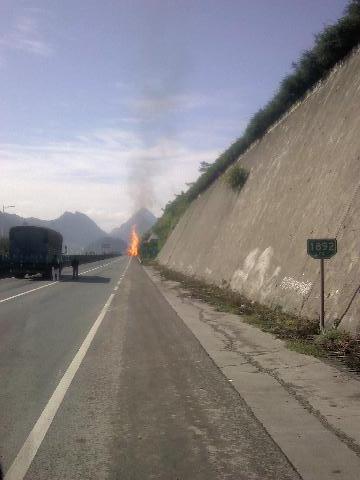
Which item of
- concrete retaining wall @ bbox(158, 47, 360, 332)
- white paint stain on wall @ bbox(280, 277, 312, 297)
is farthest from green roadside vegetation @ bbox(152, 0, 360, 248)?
white paint stain on wall @ bbox(280, 277, 312, 297)

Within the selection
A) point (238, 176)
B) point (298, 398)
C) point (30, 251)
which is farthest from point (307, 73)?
point (30, 251)

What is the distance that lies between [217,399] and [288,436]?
1.37 metres

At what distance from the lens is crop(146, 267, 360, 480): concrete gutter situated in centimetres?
435

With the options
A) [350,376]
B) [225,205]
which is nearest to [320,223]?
[350,376]

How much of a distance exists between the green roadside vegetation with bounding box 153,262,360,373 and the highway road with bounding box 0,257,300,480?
2.02 meters

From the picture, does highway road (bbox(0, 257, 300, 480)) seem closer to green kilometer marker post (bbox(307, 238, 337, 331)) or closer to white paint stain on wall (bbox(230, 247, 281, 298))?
green kilometer marker post (bbox(307, 238, 337, 331))

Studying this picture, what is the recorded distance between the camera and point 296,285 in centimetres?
1266

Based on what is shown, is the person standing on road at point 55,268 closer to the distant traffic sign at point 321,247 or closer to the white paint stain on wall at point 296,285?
the white paint stain on wall at point 296,285

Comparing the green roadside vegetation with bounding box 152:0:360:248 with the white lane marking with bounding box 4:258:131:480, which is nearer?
the white lane marking with bounding box 4:258:131:480

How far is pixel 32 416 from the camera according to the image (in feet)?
17.8

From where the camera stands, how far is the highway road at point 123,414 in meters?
4.18

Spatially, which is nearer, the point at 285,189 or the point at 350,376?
the point at 350,376

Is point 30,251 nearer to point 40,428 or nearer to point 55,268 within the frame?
point 55,268

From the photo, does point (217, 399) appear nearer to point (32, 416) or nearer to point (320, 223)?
point (32, 416)
